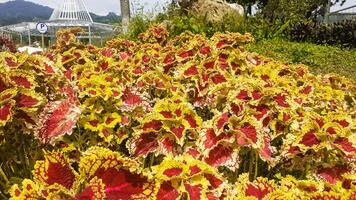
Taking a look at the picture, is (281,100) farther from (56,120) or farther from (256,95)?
(56,120)

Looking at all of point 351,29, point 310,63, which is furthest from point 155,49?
point 351,29

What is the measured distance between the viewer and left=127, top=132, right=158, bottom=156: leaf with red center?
1907 mm

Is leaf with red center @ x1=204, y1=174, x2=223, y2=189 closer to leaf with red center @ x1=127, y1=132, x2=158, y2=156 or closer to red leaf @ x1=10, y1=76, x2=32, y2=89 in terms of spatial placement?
leaf with red center @ x1=127, y1=132, x2=158, y2=156

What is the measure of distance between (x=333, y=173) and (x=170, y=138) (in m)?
0.59

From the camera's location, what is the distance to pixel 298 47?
34.8 feet

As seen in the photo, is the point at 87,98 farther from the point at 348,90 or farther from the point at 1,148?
the point at 348,90

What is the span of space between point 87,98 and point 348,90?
1.76m

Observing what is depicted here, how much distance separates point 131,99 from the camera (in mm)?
2229

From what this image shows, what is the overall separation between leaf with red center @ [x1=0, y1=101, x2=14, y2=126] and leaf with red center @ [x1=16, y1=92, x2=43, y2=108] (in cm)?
12

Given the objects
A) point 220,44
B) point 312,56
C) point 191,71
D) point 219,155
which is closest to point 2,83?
point 219,155

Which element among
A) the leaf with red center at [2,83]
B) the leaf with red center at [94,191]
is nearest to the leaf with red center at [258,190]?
the leaf with red center at [94,191]

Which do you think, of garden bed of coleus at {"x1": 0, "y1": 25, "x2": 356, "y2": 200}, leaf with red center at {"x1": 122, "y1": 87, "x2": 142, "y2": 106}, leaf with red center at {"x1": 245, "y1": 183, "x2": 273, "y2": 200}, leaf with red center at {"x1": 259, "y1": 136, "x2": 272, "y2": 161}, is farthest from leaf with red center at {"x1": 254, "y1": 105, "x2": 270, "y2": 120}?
leaf with red center at {"x1": 245, "y1": 183, "x2": 273, "y2": 200}

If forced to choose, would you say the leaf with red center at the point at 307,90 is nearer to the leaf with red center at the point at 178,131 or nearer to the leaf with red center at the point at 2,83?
the leaf with red center at the point at 178,131

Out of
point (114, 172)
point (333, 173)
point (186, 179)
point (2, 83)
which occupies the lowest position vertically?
point (333, 173)
